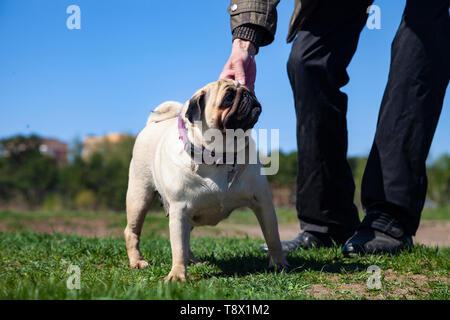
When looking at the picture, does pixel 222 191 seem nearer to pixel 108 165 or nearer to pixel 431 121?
pixel 431 121

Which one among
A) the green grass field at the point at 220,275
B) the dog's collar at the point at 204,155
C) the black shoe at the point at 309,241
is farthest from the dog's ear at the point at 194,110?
the black shoe at the point at 309,241

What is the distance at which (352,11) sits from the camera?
12.1 ft

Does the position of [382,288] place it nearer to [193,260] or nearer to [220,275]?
[220,275]

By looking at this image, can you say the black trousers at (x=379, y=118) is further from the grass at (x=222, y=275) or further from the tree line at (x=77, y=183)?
the tree line at (x=77, y=183)

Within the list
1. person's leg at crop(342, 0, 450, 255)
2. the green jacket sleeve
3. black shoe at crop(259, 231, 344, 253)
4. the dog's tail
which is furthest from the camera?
black shoe at crop(259, 231, 344, 253)

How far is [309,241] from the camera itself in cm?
379

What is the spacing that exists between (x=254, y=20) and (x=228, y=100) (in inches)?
30.2

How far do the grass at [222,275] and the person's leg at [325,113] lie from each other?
53 cm

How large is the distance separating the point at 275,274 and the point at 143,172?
1329 mm

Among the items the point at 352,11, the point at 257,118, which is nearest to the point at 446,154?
the point at 352,11

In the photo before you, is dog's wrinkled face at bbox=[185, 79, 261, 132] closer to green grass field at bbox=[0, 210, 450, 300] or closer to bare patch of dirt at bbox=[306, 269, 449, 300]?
green grass field at bbox=[0, 210, 450, 300]

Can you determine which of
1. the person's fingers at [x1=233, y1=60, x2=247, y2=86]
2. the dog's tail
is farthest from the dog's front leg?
the dog's tail

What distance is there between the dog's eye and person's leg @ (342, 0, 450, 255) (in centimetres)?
153

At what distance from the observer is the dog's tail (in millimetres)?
3350
